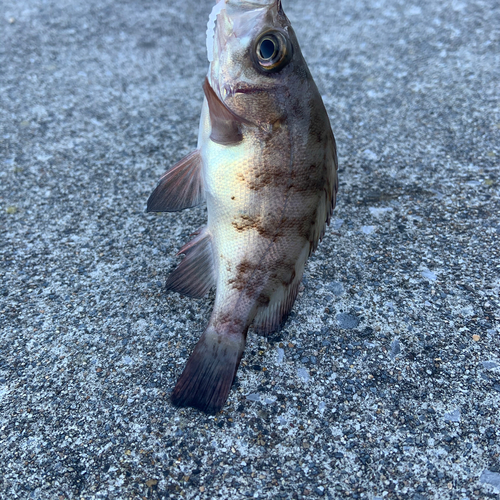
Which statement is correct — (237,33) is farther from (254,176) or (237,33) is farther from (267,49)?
(254,176)

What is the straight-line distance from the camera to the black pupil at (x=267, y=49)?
5.85 ft

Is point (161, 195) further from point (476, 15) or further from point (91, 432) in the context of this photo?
point (476, 15)

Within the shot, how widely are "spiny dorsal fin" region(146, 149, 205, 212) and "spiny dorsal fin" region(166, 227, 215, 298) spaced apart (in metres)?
0.16

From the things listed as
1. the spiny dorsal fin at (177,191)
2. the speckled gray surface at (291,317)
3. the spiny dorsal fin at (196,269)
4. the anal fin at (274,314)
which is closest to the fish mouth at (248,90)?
the spiny dorsal fin at (177,191)

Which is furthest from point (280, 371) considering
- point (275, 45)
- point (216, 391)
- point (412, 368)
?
point (275, 45)

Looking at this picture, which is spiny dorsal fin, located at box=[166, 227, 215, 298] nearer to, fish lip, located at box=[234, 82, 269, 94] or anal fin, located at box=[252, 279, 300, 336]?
anal fin, located at box=[252, 279, 300, 336]

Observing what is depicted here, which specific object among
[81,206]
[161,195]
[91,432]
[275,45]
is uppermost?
[275,45]

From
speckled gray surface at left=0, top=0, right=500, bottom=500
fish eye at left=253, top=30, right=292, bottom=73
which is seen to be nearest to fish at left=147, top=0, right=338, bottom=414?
fish eye at left=253, top=30, right=292, bottom=73

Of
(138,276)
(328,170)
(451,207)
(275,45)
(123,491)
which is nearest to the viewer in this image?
(123,491)

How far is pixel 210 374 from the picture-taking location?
1806mm

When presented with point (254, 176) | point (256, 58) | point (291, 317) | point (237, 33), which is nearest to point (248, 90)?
point (256, 58)

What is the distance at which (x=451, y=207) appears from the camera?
269 centimetres

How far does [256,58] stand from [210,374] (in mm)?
1264

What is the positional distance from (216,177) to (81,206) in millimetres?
1249
